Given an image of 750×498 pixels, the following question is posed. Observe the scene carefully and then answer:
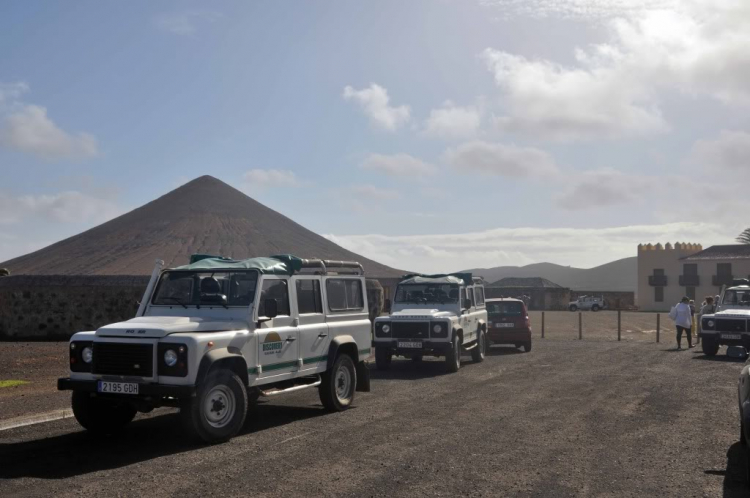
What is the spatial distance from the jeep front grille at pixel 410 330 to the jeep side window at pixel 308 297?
21.4 feet

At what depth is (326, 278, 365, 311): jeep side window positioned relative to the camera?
39.1ft

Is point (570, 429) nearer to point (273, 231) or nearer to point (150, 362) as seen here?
point (150, 362)

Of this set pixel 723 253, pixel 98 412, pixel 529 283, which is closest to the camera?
pixel 98 412

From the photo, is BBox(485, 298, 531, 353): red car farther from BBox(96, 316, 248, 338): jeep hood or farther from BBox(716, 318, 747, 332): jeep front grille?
BBox(96, 316, 248, 338): jeep hood

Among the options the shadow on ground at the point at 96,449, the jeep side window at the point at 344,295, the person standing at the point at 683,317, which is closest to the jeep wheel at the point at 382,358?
the jeep side window at the point at 344,295

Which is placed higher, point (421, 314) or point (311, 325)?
point (311, 325)

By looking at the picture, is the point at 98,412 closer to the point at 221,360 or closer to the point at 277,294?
the point at 221,360

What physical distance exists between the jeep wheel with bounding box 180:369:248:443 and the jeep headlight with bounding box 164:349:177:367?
1.42 feet

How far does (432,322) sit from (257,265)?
311 inches

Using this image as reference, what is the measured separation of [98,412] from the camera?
9422 millimetres

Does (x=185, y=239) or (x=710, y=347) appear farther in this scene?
(x=185, y=239)

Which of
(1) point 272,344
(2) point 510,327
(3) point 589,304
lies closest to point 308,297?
(1) point 272,344

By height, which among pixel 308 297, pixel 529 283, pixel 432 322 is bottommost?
pixel 432 322

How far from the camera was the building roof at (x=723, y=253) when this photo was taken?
8388 cm
